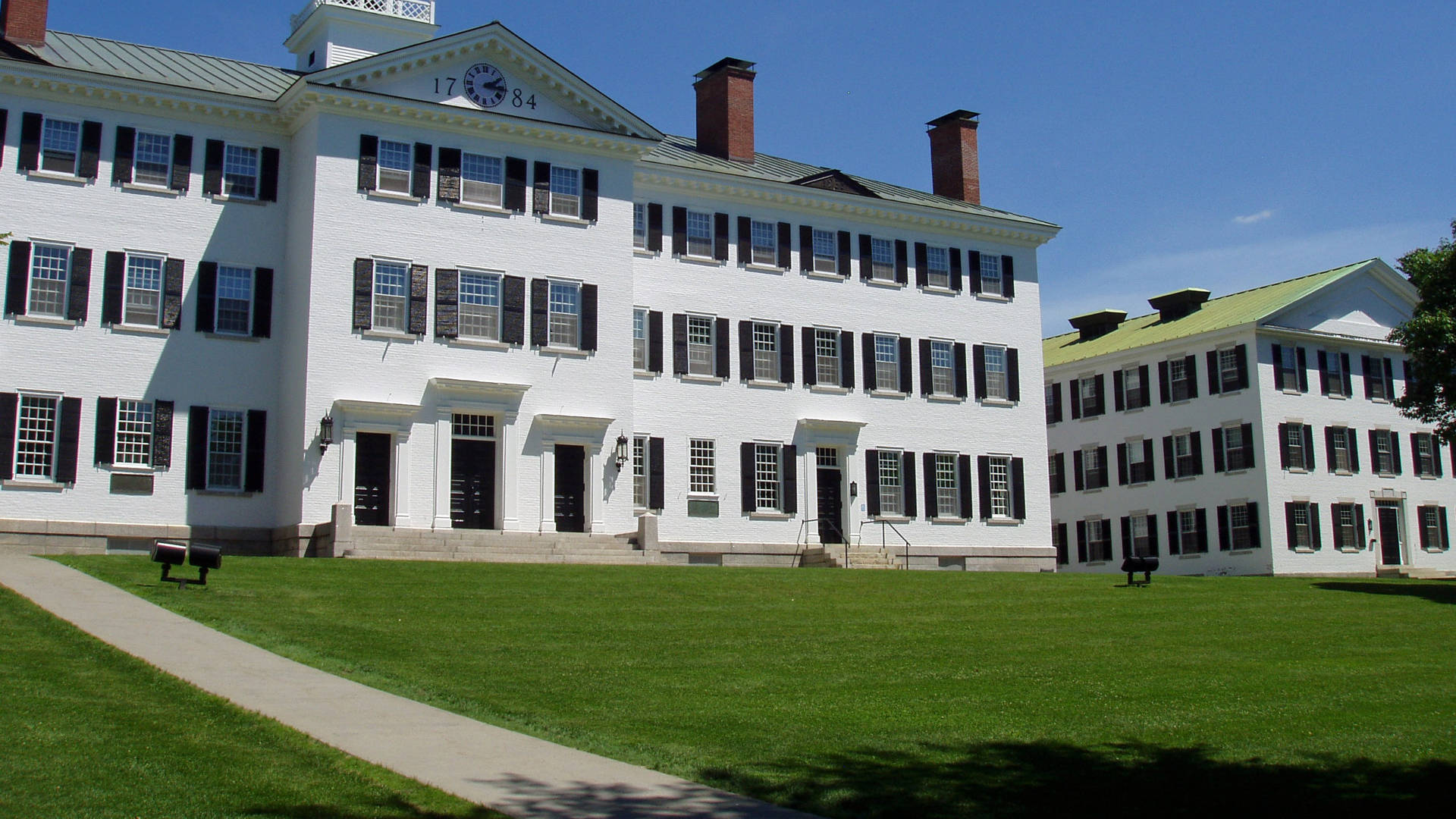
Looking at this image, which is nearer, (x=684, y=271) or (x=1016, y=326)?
(x=684, y=271)

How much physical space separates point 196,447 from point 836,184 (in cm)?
1842

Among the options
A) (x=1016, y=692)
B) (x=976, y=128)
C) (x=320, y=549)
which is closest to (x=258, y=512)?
(x=320, y=549)

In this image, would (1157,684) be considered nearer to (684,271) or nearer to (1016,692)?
(1016,692)

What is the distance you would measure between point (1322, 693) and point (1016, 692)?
3.27m

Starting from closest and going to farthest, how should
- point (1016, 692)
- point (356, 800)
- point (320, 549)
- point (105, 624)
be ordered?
point (356, 800) < point (1016, 692) < point (105, 624) < point (320, 549)

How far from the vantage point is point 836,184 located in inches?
1538

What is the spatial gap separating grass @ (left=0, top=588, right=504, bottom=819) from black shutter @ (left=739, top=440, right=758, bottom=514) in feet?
78.6

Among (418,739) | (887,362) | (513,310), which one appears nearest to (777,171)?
(887,362)

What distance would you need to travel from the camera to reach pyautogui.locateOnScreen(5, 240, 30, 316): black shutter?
28625mm

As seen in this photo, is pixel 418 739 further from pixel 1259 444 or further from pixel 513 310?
pixel 1259 444

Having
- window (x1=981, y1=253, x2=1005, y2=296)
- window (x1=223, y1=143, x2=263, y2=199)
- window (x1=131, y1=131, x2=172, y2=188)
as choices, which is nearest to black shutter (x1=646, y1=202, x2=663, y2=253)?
window (x1=223, y1=143, x2=263, y2=199)

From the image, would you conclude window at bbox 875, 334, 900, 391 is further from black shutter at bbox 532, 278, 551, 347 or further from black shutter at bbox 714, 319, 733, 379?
black shutter at bbox 532, 278, 551, 347

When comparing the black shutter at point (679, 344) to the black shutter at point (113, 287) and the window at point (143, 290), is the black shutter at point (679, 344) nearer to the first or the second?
the window at point (143, 290)

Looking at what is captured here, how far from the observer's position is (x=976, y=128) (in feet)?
147
